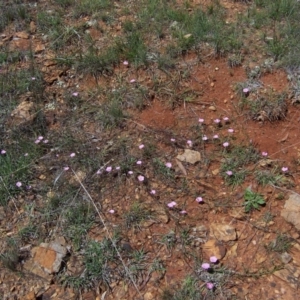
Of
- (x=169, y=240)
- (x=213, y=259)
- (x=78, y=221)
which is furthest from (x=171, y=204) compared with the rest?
(x=78, y=221)

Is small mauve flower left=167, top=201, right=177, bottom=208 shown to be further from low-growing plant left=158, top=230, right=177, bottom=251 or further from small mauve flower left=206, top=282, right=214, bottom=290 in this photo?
small mauve flower left=206, top=282, right=214, bottom=290

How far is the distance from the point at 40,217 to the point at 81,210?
0.87ft

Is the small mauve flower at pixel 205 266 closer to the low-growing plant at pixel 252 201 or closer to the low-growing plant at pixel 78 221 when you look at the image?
the low-growing plant at pixel 252 201

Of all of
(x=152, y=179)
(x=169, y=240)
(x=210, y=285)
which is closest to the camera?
(x=210, y=285)

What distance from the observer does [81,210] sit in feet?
9.31

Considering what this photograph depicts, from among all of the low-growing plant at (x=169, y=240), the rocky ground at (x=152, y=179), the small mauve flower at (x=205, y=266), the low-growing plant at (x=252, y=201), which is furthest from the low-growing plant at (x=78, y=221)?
the low-growing plant at (x=252, y=201)

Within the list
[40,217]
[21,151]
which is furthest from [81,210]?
[21,151]

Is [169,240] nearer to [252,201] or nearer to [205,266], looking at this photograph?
[205,266]

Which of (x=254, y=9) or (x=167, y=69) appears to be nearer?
(x=167, y=69)

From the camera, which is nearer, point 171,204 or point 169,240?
point 169,240

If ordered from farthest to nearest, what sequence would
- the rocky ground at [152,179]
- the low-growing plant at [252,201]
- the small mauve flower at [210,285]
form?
the low-growing plant at [252,201], the rocky ground at [152,179], the small mauve flower at [210,285]

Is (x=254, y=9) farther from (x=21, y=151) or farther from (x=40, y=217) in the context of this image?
(x=40, y=217)

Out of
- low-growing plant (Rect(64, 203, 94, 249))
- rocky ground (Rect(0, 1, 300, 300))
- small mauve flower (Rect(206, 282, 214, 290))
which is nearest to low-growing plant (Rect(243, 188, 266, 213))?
rocky ground (Rect(0, 1, 300, 300))

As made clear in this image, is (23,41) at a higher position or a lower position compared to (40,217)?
higher
